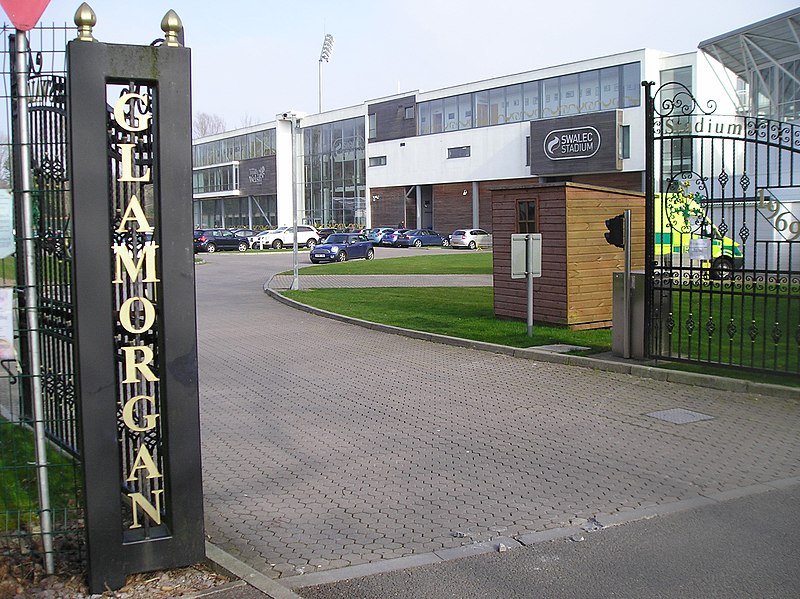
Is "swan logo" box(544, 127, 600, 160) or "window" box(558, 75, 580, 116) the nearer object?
"swan logo" box(544, 127, 600, 160)

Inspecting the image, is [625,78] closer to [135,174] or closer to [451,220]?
[451,220]

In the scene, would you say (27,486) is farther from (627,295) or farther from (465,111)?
(465,111)

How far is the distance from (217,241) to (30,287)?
54096 millimetres

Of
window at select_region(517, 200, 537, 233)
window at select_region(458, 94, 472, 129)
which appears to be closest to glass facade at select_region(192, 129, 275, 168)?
window at select_region(458, 94, 472, 129)

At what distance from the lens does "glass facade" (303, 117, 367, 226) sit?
74.8 meters

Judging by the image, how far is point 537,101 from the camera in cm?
5747

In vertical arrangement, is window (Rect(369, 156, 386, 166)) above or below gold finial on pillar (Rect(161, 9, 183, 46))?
above

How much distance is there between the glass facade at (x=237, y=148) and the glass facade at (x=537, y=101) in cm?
2169

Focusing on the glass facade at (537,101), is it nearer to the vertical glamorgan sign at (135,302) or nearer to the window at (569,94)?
the window at (569,94)

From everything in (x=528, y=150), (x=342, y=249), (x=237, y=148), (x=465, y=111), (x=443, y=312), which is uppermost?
(x=237, y=148)

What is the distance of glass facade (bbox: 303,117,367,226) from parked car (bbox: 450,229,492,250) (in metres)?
18.4

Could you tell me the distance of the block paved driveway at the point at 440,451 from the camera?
5680 millimetres

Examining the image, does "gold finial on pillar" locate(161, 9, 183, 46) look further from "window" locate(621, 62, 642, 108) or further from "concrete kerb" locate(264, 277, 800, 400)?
"window" locate(621, 62, 642, 108)

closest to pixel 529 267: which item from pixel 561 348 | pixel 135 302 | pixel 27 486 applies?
pixel 561 348
